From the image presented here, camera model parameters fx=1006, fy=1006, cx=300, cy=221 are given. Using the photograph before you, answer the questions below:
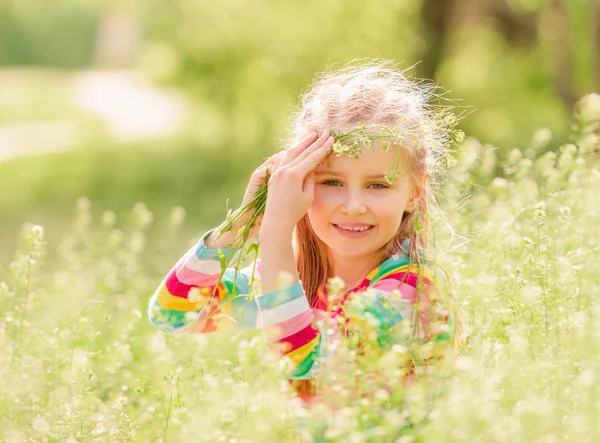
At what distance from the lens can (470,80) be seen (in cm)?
1952

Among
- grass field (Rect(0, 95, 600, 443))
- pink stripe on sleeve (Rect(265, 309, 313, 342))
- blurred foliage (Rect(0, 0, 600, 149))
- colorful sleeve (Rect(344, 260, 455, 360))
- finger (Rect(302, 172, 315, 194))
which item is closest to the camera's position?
grass field (Rect(0, 95, 600, 443))

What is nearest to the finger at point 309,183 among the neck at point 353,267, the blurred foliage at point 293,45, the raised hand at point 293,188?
the raised hand at point 293,188

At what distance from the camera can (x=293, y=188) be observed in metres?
3.29

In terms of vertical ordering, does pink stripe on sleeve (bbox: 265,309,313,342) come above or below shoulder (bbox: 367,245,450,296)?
below

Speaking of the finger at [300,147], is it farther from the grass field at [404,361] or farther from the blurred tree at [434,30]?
the blurred tree at [434,30]

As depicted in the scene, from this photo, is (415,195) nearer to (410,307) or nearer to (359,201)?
(359,201)

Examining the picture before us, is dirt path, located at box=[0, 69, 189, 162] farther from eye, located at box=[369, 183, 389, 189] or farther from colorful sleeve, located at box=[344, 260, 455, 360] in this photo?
Result: colorful sleeve, located at box=[344, 260, 455, 360]

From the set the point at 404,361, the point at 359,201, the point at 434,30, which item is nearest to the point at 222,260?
the point at 359,201

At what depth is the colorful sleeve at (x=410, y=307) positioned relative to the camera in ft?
9.59

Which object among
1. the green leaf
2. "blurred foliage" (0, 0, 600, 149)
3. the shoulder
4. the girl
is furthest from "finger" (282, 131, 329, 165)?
"blurred foliage" (0, 0, 600, 149)

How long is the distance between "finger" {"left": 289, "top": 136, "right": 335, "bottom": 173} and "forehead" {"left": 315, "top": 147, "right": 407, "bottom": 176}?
60 mm

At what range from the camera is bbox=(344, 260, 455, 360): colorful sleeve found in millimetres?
2924

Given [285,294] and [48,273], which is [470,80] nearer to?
[48,273]

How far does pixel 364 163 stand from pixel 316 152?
7.1 inches
